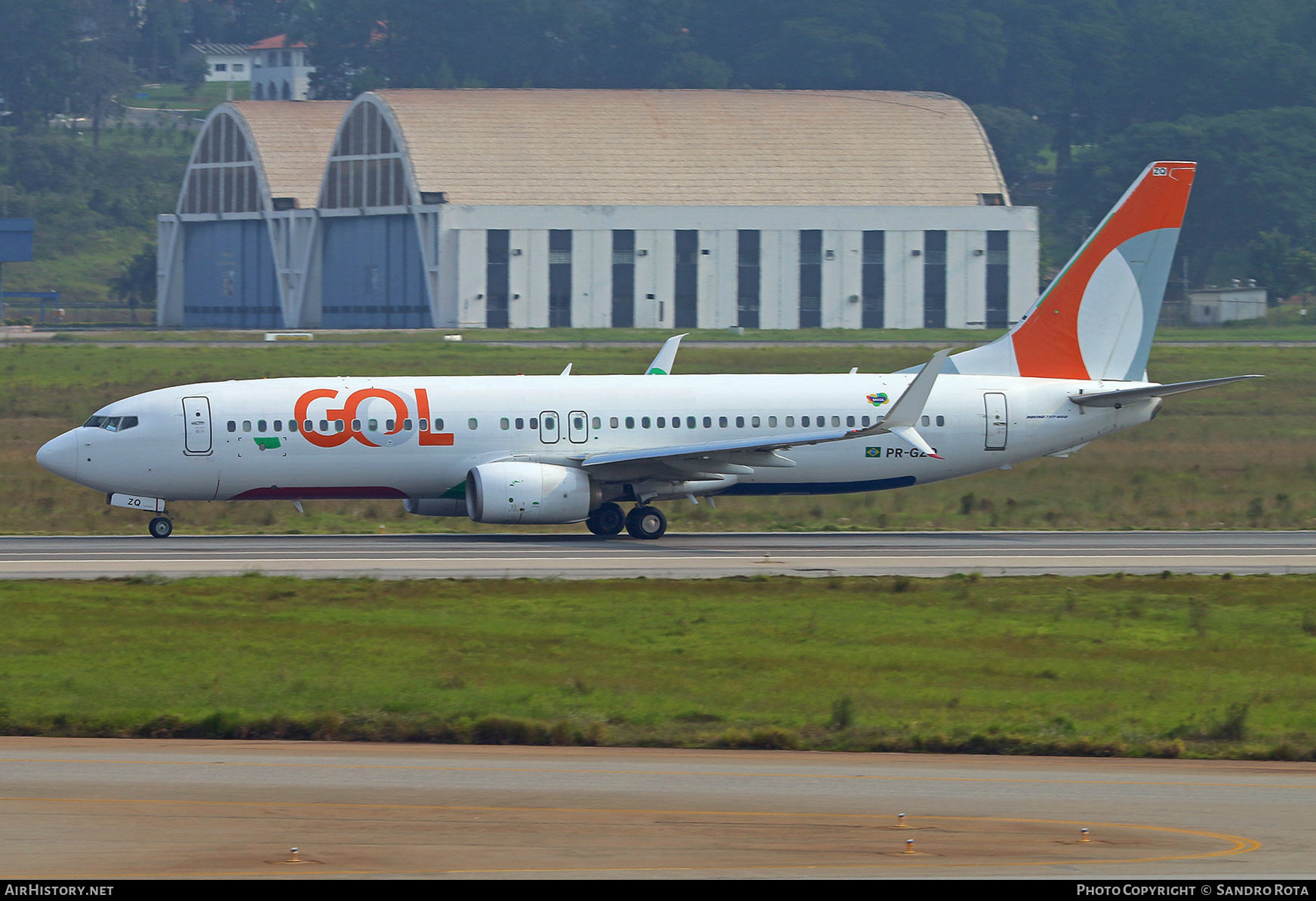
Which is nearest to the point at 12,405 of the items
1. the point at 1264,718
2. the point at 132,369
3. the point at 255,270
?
the point at 132,369

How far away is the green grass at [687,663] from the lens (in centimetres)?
1838

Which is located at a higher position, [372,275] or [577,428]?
[372,275]

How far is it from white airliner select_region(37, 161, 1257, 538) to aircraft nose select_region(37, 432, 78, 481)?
43 millimetres

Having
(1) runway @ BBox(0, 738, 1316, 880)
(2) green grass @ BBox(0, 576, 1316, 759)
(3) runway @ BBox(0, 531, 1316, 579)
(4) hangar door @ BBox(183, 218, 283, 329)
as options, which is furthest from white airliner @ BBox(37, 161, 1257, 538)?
(4) hangar door @ BBox(183, 218, 283, 329)

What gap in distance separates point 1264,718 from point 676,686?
6587mm

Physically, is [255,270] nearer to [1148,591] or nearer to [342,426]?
[342,426]

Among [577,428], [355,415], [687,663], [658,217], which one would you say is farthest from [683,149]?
[687,663]

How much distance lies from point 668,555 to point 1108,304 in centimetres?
1318

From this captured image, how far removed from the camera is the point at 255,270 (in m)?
126

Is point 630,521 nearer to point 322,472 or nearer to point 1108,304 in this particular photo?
point 322,472

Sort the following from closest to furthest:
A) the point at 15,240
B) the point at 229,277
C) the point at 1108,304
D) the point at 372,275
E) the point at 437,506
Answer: the point at 437,506
the point at 1108,304
the point at 372,275
the point at 229,277
the point at 15,240

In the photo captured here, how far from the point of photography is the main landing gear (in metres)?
35.7

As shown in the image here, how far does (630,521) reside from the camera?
35.8 metres

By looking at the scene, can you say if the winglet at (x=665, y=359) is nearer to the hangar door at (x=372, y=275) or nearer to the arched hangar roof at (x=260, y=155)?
the hangar door at (x=372, y=275)
